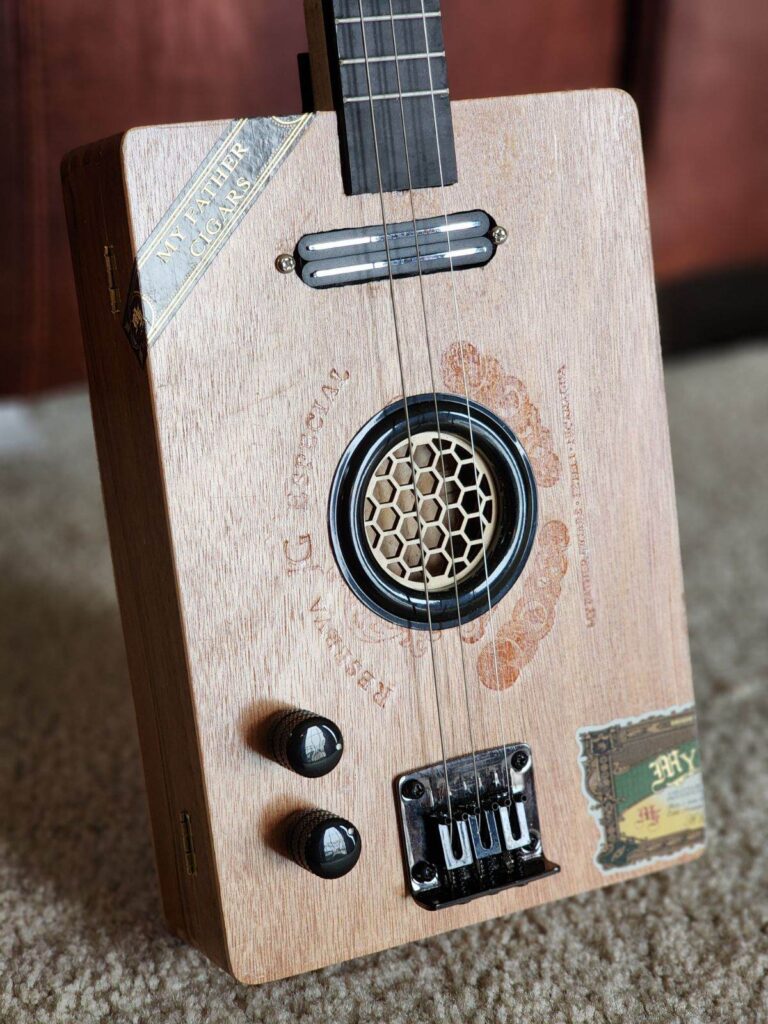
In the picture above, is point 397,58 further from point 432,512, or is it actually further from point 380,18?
point 432,512

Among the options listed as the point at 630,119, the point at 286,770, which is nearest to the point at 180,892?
the point at 286,770

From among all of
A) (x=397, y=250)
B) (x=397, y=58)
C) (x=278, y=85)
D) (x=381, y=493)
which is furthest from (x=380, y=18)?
(x=278, y=85)

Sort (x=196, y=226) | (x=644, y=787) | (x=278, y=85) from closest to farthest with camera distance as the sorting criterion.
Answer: (x=196, y=226) < (x=644, y=787) < (x=278, y=85)

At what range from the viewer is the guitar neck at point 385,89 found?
650 mm

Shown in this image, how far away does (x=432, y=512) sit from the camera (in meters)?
0.69

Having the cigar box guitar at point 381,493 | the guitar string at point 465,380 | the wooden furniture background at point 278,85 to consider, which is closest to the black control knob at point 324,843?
the cigar box guitar at point 381,493

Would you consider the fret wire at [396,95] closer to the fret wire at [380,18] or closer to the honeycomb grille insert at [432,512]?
the fret wire at [380,18]

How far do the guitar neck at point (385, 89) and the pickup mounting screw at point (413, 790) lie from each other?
33 centimetres

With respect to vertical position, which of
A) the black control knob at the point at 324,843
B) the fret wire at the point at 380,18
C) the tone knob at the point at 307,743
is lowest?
the black control knob at the point at 324,843

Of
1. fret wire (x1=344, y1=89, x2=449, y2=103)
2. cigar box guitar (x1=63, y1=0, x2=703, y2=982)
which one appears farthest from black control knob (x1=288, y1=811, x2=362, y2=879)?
fret wire (x1=344, y1=89, x2=449, y2=103)

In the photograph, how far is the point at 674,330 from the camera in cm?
161

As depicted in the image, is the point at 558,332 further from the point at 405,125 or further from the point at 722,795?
the point at 722,795

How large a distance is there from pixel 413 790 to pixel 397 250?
0.31 m

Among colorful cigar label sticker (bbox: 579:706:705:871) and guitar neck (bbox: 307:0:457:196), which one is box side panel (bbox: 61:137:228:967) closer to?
guitar neck (bbox: 307:0:457:196)
